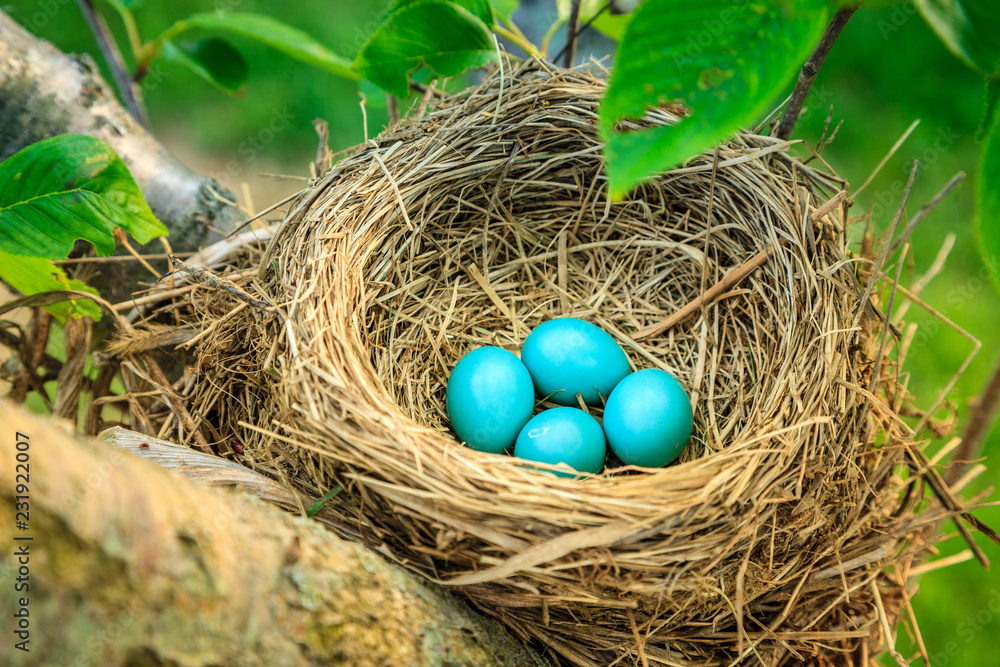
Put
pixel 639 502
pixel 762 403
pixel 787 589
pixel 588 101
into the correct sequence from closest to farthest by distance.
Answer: pixel 639 502
pixel 787 589
pixel 762 403
pixel 588 101

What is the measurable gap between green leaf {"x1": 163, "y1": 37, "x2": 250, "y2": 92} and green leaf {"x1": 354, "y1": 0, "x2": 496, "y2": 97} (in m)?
0.51

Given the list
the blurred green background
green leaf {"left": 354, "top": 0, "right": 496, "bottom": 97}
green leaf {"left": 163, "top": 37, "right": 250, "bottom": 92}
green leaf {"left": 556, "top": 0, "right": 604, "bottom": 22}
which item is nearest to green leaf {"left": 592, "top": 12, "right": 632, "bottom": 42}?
green leaf {"left": 556, "top": 0, "right": 604, "bottom": 22}

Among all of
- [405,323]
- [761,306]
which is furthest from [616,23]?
[405,323]

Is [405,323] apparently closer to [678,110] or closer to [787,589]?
[678,110]

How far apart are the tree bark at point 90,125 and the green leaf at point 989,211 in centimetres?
134

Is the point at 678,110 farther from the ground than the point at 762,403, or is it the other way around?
the point at 678,110

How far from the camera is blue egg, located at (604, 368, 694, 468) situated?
1.28m

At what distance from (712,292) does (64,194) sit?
47.9 inches

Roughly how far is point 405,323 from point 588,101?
616mm

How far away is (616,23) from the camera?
1.36 meters

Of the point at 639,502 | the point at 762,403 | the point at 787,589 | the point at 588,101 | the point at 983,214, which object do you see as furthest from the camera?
the point at 588,101

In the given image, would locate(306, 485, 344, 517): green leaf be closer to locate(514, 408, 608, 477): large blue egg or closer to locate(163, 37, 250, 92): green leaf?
locate(514, 408, 608, 477): large blue egg

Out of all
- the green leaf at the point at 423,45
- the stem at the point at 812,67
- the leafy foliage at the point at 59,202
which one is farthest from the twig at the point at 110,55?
the stem at the point at 812,67

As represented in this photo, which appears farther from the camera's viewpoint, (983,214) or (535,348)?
(535,348)
